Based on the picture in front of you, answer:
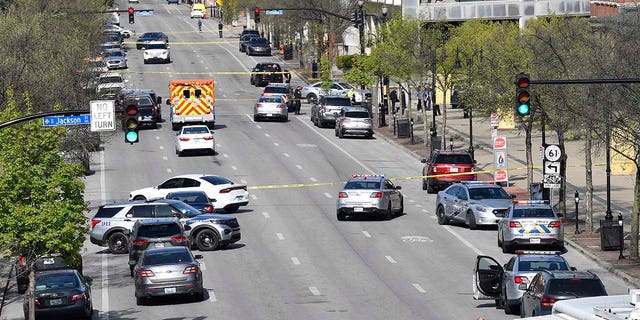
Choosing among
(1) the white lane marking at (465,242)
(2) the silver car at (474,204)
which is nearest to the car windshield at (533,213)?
(1) the white lane marking at (465,242)

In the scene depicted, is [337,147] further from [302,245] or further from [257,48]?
[257,48]

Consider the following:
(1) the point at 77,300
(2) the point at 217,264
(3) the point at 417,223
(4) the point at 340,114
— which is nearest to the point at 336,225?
(3) the point at 417,223

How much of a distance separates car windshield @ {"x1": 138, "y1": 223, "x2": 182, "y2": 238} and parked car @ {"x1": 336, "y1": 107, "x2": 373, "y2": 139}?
1319 inches

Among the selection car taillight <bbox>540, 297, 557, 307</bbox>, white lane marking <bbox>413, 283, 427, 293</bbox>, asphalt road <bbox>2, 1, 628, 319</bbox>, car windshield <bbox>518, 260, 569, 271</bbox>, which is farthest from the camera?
white lane marking <bbox>413, 283, 427, 293</bbox>

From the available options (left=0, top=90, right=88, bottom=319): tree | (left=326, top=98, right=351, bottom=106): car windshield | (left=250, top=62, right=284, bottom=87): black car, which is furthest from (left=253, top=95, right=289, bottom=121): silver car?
(left=0, top=90, right=88, bottom=319): tree

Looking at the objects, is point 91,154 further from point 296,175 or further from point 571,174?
point 571,174

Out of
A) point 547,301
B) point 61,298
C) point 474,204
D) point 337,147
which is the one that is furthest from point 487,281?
point 337,147

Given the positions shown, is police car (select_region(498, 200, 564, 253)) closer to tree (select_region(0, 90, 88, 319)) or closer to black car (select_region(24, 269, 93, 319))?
black car (select_region(24, 269, 93, 319))

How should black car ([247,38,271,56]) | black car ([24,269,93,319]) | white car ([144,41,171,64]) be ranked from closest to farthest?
1. black car ([24,269,93,319])
2. white car ([144,41,171,64])
3. black car ([247,38,271,56])

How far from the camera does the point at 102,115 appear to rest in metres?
28.8

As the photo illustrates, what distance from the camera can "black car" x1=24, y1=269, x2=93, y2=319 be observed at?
30.1 meters

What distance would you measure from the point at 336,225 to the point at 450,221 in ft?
12.5

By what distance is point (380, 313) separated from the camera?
30375mm

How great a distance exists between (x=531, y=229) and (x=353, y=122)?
31.8 metres
